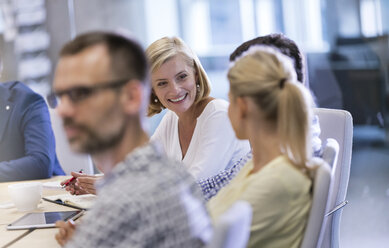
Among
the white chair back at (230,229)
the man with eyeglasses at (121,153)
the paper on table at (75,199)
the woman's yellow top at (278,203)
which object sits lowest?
the paper on table at (75,199)

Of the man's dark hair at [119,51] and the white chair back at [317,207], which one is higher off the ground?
the man's dark hair at [119,51]

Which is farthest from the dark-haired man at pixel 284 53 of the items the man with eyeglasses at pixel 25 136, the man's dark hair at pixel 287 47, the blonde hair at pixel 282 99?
the man with eyeglasses at pixel 25 136

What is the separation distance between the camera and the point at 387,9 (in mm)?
3998

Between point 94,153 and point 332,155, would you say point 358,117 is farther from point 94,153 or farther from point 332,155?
point 94,153

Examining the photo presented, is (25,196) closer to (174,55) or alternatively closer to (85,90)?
(174,55)

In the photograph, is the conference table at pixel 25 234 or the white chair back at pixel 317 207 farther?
the conference table at pixel 25 234

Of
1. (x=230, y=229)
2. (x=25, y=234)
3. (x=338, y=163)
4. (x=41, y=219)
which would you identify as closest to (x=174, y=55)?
(x=338, y=163)

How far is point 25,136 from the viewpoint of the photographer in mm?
3188

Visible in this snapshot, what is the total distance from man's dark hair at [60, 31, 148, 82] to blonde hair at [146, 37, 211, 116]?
4.24 feet

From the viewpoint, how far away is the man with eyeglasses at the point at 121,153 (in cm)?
100

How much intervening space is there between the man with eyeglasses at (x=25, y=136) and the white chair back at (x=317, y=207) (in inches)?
71.2

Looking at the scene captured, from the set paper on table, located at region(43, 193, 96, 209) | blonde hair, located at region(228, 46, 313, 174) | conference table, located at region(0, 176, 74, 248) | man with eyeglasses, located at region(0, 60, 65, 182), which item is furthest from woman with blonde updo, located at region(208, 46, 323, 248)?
man with eyeglasses, located at region(0, 60, 65, 182)

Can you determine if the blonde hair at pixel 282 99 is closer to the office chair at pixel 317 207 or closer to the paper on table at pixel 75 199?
the office chair at pixel 317 207

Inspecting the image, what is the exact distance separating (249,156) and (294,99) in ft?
1.53
